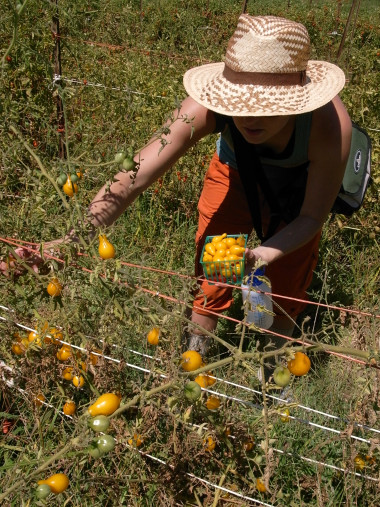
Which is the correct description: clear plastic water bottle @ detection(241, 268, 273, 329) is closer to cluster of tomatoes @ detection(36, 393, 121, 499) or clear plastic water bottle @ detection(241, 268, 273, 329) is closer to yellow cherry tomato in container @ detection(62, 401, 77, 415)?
yellow cherry tomato in container @ detection(62, 401, 77, 415)

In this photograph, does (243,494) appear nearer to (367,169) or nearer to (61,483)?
(61,483)

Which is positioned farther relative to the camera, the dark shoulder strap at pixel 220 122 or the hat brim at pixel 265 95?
the dark shoulder strap at pixel 220 122

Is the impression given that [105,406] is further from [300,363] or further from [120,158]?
[120,158]

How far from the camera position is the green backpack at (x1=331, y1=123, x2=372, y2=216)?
1.91 metres

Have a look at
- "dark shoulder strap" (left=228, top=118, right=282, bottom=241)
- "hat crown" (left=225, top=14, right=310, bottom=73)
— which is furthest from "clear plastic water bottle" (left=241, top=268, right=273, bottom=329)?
"hat crown" (left=225, top=14, right=310, bottom=73)

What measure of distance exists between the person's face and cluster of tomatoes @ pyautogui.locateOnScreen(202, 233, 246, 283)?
0.33 meters

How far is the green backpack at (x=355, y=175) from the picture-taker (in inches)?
75.2

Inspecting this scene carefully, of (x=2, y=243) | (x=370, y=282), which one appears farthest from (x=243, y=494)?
(x=370, y=282)

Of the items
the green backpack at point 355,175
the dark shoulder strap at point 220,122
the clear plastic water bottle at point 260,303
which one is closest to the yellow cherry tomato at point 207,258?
the clear plastic water bottle at point 260,303

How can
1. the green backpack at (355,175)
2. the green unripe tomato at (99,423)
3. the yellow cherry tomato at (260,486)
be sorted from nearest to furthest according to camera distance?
the green unripe tomato at (99,423) → the yellow cherry tomato at (260,486) → the green backpack at (355,175)

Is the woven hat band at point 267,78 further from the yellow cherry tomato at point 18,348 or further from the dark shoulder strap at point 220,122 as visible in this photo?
the yellow cherry tomato at point 18,348

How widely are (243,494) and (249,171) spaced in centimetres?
101

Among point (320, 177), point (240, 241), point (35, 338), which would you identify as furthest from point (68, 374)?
point (320, 177)

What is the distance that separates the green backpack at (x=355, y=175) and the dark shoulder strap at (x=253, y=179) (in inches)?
9.1
